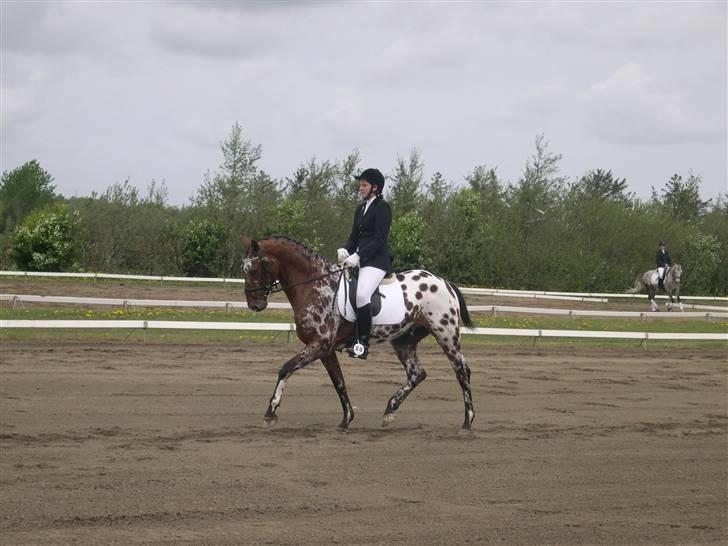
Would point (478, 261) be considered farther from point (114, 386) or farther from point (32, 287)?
point (114, 386)

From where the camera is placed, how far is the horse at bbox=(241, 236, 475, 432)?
485 inches

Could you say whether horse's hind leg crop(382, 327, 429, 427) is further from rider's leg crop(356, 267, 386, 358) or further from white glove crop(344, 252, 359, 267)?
white glove crop(344, 252, 359, 267)

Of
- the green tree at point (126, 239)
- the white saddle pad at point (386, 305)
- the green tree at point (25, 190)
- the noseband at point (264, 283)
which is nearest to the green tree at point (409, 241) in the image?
the green tree at point (126, 239)

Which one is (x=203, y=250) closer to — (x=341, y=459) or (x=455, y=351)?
(x=455, y=351)

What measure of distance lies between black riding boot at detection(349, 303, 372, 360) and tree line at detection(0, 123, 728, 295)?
35.4 m

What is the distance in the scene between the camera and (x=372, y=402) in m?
15.2

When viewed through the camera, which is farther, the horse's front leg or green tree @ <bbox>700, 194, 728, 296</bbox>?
green tree @ <bbox>700, 194, 728, 296</bbox>

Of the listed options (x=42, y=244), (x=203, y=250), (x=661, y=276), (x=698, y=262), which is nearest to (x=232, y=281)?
(x=203, y=250)

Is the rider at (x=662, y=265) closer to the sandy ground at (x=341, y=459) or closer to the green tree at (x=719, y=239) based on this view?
the green tree at (x=719, y=239)

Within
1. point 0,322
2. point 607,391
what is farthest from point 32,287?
point 607,391

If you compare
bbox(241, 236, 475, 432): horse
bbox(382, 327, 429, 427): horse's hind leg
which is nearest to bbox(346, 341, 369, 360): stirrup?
bbox(241, 236, 475, 432): horse

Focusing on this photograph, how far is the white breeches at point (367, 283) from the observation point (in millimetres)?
12438

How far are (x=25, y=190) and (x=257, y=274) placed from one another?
56.3 metres

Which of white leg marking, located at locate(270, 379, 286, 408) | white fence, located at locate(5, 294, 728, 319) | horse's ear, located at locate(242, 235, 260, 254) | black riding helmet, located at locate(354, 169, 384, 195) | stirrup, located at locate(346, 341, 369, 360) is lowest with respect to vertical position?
white leg marking, located at locate(270, 379, 286, 408)
